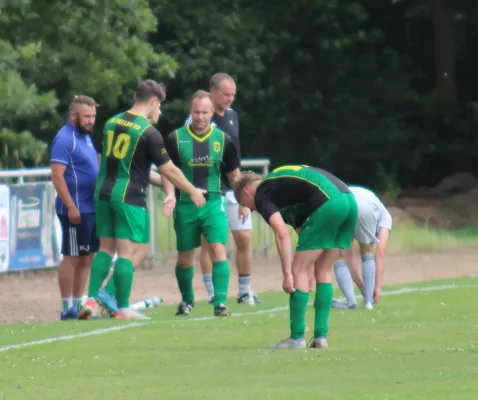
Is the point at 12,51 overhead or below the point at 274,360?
overhead

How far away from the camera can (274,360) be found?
9.88 meters

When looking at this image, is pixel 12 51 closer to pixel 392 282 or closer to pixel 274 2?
pixel 392 282

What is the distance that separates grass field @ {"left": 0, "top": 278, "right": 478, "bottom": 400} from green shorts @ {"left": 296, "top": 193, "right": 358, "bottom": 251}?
731 millimetres

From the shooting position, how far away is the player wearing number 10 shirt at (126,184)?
12.6 m

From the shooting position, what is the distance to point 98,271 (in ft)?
41.5

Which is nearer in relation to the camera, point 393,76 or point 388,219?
point 388,219

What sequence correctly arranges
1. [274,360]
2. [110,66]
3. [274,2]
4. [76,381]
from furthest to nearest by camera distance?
[274,2], [110,66], [274,360], [76,381]

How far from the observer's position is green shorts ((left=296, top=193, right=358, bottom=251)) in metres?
10.4

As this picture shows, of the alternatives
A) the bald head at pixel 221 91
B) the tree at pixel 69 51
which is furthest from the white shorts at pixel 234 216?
the tree at pixel 69 51

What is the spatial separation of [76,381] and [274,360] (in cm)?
143

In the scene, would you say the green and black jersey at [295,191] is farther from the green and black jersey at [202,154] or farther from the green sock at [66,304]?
the green sock at [66,304]

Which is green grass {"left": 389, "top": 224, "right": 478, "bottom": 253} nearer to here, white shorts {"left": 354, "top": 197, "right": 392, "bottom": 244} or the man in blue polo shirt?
white shorts {"left": 354, "top": 197, "right": 392, "bottom": 244}

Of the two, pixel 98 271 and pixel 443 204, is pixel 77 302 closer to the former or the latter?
pixel 98 271

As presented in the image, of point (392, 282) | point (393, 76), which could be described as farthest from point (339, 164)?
point (392, 282)
